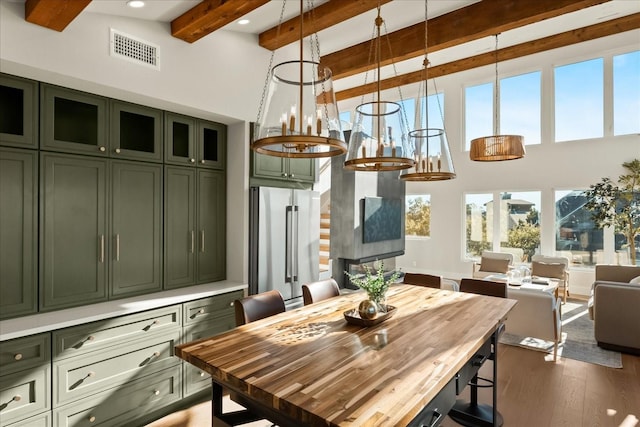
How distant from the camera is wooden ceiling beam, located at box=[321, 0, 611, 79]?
3.49 meters

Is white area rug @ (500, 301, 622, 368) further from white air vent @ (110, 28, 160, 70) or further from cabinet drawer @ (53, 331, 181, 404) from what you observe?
white air vent @ (110, 28, 160, 70)

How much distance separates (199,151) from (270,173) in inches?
29.3

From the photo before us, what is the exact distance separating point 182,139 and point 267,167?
34.2 inches

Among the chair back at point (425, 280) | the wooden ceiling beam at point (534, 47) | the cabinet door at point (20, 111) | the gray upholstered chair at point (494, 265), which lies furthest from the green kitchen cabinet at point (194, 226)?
the gray upholstered chair at point (494, 265)

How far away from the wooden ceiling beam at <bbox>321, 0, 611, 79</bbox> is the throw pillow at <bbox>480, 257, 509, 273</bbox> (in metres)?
4.32

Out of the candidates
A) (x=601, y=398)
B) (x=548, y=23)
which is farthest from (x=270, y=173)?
(x=548, y=23)

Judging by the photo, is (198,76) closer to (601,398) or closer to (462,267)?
(601,398)

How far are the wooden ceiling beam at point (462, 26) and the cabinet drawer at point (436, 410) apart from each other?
2829 millimetres

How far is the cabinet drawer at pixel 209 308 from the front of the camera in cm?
312

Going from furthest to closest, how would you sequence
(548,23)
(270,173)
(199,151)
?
(548,23) → (270,173) → (199,151)

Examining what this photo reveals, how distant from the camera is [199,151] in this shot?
11.8 ft

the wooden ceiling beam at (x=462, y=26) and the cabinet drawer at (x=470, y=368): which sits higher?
the wooden ceiling beam at (x=462, y=26)

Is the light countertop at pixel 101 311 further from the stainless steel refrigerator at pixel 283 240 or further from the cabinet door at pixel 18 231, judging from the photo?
the stainless steel refrigerator at pixel 283 240

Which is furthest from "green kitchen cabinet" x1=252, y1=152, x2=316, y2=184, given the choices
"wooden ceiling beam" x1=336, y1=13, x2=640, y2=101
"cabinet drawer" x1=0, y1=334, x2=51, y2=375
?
"cabinet drawer" x1=0, y1=334, x2=51, y2=375
